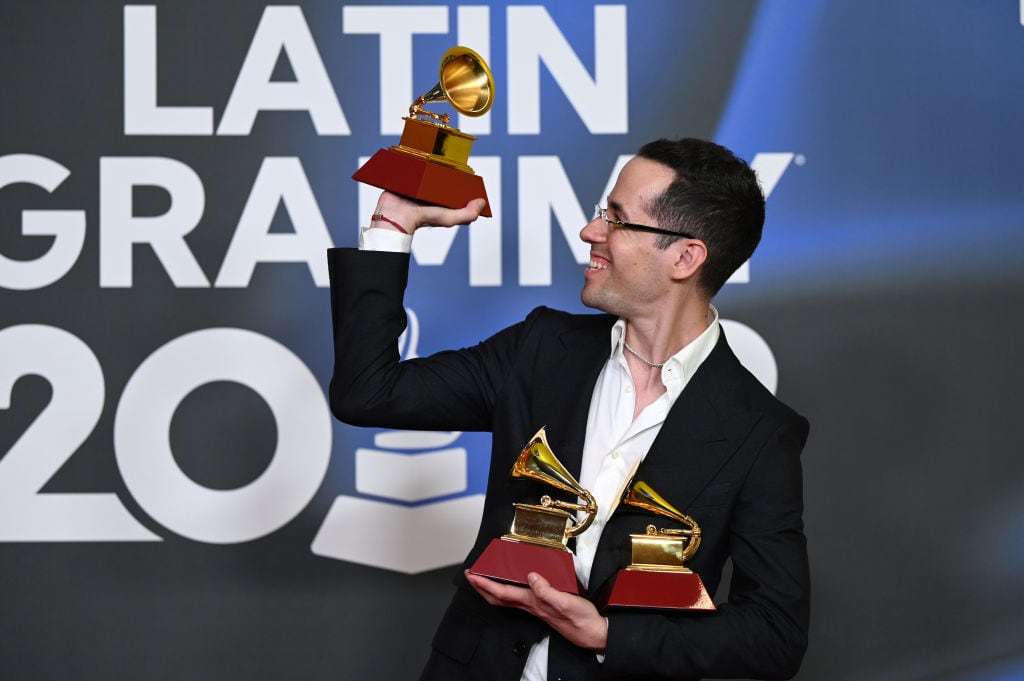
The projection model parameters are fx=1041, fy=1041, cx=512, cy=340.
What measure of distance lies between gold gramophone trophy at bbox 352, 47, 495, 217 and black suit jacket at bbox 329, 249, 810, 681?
16 cm

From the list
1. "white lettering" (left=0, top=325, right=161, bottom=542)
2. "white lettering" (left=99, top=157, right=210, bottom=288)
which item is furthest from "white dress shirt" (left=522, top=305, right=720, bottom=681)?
"white lettering" (left=0, top=325, right=161, bottom=542)

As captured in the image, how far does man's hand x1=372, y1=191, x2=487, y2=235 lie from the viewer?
182cm

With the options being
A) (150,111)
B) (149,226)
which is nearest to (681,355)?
(149,226)

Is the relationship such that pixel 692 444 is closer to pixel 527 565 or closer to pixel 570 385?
pixel 570 385

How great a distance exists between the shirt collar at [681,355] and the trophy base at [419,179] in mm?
333

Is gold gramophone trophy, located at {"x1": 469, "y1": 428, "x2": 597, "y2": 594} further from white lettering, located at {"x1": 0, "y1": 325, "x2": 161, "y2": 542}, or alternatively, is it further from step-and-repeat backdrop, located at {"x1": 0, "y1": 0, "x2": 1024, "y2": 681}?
white lettering, located at {"x1": 0, "y1": 325, "x2": 161, "y2": 542}

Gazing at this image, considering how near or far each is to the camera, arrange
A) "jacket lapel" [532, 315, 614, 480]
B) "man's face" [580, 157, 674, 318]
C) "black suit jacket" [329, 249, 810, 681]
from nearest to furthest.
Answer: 1. "black suit jacket" [329, 249, 810, 681]
2. "jacket lapel" [532, 315, 614, 480]
3. "man's face" [580, 157, 674, 318]

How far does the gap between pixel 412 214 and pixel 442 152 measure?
0.16 m

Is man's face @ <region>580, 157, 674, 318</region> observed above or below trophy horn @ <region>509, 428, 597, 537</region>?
above

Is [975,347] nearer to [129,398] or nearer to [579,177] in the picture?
Result: [579,177]

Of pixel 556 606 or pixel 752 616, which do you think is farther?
pixel 752 616

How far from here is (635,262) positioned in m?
1.87

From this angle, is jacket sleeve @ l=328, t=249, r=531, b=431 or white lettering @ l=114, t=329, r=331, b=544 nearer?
jacket sleeve @ l=328, t=249, r=531, b=431

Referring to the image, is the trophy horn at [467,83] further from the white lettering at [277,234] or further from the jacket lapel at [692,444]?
the white lettering at [277,234]
